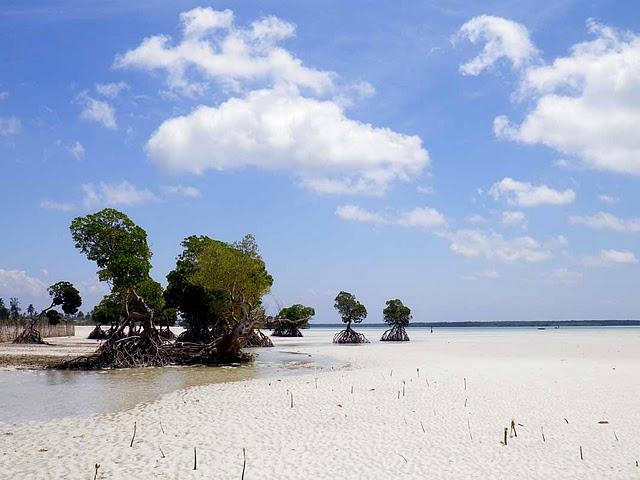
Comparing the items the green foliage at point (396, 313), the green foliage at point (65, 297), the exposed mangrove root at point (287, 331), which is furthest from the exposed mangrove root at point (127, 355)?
the exposed mangrove root at point (287, 331)

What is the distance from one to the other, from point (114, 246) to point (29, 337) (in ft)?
69.5

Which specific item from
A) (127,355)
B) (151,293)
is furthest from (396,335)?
(127,355)

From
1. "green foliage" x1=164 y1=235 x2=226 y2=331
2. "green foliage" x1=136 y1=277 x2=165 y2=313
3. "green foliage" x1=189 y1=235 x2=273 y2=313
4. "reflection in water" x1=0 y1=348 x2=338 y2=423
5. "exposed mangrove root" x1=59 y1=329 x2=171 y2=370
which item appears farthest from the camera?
"green foliage" x1=164 y1=235 x2=226 y2=331

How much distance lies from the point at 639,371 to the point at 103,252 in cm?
2194

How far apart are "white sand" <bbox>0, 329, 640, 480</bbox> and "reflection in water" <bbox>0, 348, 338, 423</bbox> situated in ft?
3.41

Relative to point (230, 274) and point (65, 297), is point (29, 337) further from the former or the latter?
point (230, 274)

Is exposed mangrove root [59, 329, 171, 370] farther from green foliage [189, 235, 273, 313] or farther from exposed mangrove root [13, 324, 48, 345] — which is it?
exposed mangrove root [13, 324, 48, 345]

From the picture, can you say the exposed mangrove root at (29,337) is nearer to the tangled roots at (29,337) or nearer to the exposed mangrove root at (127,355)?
the tangled roots at (29,337)

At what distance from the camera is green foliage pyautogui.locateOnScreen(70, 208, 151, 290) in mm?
24359

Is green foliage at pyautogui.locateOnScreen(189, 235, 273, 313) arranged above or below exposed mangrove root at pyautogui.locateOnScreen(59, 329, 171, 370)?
above

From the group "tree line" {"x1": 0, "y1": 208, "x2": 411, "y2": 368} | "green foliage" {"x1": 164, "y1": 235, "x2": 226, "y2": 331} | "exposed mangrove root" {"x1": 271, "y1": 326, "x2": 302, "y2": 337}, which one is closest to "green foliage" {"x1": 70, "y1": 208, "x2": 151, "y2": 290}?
"tree line" {"x1": 0, "y1": 208, "x2": 411, "y2": 368}

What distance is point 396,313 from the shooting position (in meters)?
52.4

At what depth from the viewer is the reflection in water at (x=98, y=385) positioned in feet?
42.0

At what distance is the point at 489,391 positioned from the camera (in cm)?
1545
